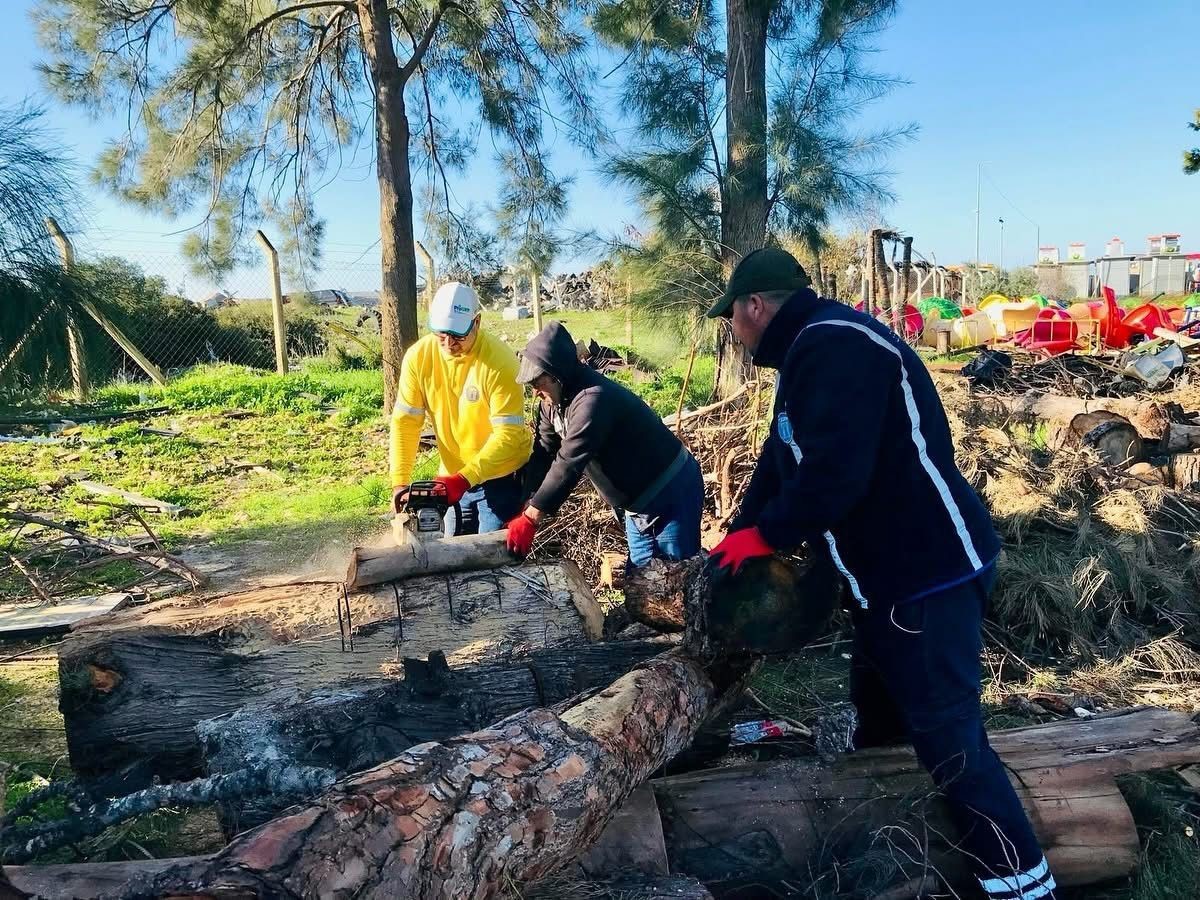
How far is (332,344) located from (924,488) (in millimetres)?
12155

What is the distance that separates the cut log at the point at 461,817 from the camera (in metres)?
1.39

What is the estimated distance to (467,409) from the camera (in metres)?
4.12

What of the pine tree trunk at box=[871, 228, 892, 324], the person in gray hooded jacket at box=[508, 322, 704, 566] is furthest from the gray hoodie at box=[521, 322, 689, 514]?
the pine tree trunk at box=[871, 228, 892, 324]

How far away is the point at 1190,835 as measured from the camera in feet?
7.97

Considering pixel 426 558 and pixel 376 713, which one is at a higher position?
pixel 426 558

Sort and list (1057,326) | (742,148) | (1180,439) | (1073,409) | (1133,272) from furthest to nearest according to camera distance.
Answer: (1133,272) → (1057,326) → (742,148) → (1073,409) → (1180,439)

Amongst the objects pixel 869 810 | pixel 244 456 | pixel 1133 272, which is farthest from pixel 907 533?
pixel 1133 272

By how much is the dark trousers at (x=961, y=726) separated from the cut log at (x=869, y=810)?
0.12m

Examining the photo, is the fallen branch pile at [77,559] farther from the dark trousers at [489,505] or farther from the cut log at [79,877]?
the cut log at [79,877]

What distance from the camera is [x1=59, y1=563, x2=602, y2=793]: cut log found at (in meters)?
2.60

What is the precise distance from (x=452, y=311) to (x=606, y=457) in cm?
95

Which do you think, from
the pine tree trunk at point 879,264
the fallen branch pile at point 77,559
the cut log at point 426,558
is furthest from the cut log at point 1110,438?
the fallen branch pile at point 77,559

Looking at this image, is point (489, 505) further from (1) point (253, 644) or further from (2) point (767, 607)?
(2) point (767, 607)

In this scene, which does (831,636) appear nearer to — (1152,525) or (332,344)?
(1152,525)
